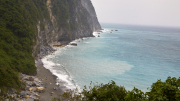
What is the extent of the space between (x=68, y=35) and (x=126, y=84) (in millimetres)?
62120

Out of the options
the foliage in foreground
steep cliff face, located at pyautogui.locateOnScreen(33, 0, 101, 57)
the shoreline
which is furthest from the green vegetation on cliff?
the foliage in foreground

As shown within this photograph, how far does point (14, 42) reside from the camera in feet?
129

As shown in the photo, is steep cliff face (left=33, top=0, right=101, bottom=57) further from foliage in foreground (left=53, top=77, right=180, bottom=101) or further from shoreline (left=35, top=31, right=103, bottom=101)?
foliage in foreground (left=53, top=77, right=180, bottom=101)

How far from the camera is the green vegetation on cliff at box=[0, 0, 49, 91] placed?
29359mm

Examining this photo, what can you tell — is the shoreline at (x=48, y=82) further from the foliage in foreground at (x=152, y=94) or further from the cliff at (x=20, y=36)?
the foliage in foreground at (x=152, y=94)

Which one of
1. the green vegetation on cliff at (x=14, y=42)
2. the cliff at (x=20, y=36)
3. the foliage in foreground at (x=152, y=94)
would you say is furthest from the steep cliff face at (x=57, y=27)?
the foliage in foreground at (x=152, y=94)

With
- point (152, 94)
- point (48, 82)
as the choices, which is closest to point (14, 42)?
point (48, 82)

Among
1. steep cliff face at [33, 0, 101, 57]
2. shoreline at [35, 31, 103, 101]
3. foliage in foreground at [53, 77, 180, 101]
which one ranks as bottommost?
shoreline at [35, 31, 103, 101]

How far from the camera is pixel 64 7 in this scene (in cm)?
9219

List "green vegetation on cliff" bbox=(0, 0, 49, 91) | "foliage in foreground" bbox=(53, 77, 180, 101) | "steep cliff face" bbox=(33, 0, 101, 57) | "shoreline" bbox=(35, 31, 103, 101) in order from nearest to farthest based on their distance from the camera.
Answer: "foliage in foreground" bbox=(53, 77, 180, 101) → "green vegetation on cliff" bbox=(0, 0, 49, 91) → "shoreline" bbox=(35, 31, 103, 101) → "steep cliff face" bbox=(33, 0, 101, 57)

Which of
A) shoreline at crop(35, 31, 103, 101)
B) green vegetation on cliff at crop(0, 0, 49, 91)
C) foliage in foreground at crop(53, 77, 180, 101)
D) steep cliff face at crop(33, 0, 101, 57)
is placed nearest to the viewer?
foliage in foreground at crop(53, 77, 180, 101)

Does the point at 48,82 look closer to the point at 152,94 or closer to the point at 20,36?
the point at 20,36

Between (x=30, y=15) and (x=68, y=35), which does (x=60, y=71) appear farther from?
(x=68, y=35)

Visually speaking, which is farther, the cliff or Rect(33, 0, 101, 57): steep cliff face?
Rect(33, 0, 101, 57): steep cliff face
